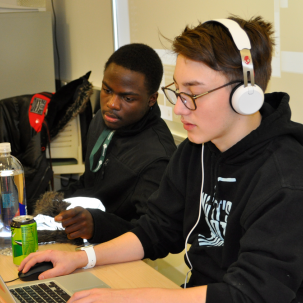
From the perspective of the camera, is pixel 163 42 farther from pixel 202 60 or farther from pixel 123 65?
pixel 202 60

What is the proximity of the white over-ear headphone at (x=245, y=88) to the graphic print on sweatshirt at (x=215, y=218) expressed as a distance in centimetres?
18

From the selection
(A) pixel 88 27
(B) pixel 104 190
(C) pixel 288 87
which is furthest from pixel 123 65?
(A) pixel 88 27

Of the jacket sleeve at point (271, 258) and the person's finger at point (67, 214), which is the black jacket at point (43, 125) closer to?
the person's finger at point (67, 214)

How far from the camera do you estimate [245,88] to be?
0.94m

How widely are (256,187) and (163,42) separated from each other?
1.74 m

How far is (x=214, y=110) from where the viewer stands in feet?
3.25

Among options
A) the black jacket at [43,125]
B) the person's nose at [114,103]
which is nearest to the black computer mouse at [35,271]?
the person's nose at [114,103]

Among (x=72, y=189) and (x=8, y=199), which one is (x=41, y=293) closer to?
(x=8, y=199)

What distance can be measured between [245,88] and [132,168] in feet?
2.43

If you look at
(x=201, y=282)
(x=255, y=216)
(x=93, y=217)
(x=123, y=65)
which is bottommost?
(x=201, y=282)

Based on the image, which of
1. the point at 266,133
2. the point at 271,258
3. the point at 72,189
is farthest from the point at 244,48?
the point at 72,189

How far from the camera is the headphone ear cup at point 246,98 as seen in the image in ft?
3.06

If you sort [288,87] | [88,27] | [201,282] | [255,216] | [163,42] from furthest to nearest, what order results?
[88,27] → [163,42] → [288,87] → [201,282] → [255,216]

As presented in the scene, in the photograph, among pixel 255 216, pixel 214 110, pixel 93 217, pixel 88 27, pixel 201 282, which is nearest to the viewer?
pixel 255 216
